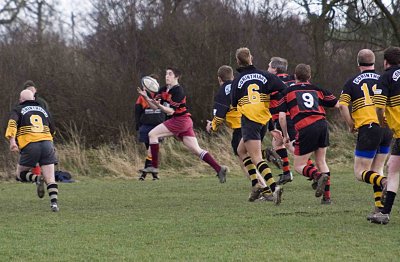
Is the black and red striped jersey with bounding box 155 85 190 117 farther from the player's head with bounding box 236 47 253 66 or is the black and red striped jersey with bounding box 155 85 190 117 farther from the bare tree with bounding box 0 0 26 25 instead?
the bare tree with bounding box 0 0 26 25

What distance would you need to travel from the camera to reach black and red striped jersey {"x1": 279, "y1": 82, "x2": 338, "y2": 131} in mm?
10938

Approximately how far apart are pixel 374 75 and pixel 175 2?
48.2ft

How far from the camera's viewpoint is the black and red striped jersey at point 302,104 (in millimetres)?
10938

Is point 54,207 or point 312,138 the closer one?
point 312,138

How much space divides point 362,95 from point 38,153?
4.16m

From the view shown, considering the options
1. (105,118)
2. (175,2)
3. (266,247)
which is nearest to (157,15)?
(175,2)

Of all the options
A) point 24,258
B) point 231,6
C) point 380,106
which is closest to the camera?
point 24,258

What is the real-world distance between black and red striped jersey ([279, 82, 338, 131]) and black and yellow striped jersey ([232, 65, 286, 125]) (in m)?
0.17

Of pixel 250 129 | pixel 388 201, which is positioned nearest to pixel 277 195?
pixel 250 129

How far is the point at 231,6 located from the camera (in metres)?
23.7

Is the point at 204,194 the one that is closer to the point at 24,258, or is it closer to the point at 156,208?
the point at 156,208

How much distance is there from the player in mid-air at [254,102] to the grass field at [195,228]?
1.84ft

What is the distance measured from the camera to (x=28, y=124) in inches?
445

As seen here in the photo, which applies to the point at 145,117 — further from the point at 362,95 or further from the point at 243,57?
the point at 362,95
